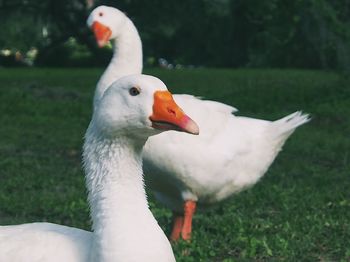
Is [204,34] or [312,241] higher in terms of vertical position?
[312,241]

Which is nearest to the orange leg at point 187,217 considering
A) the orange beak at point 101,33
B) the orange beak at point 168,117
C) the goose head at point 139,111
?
the orange beak at point 101,33

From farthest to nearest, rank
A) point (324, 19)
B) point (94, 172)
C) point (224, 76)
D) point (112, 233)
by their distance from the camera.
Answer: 1. point (224, 76)
2. point (324, 19)
3. point (94, 172)
4. point (112, 233)

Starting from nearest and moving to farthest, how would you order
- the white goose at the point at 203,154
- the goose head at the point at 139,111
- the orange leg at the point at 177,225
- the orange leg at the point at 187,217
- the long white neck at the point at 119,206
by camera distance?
the long white neck at the point at 119,206 < the goose head at the point at 139,111 < the white goose at the point at 203,154 < the orange leg at the point at 187,217 < the orange leg at the point at 177,225

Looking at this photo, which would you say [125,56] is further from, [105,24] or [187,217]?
[187,217]

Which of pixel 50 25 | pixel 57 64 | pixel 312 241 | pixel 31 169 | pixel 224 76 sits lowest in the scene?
pixel 57 64

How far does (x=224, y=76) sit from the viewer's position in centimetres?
2669

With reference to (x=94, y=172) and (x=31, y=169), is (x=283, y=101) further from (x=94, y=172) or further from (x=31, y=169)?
(x=94, y=172)

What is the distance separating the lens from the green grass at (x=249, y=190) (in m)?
6.74

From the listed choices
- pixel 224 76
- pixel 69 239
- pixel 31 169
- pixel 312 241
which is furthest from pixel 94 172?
pixel 224 76

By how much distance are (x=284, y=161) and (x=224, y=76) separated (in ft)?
51.6

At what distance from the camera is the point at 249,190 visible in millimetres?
9062

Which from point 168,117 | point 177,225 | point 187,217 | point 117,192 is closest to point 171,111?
point 168,117

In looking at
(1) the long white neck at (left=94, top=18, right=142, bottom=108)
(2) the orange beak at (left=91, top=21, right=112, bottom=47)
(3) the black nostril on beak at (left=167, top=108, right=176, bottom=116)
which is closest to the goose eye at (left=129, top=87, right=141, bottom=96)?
(3) the black nostril on beak at (left=167, top=108, right=176, bottom=116)

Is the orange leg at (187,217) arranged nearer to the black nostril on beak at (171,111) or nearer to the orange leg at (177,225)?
the orange leg at (177,225)
